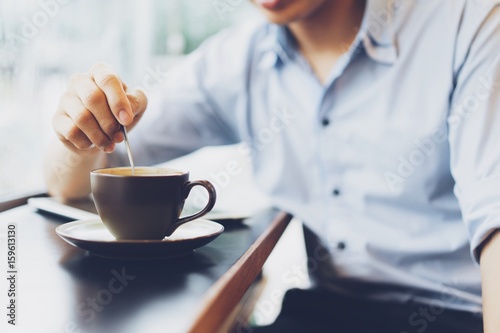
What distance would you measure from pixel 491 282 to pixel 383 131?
1.45ft

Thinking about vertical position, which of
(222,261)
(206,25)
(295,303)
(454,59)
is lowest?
(295,303)

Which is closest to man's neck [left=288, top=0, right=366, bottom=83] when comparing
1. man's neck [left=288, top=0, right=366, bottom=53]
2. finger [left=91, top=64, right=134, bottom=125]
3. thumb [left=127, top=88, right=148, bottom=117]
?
man's neck [left=288, top=0, right=366, bottom=53]

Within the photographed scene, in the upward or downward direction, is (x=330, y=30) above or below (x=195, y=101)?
above

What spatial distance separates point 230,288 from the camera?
1.90 feet

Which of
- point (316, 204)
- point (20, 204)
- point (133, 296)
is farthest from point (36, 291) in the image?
point (316, 204)

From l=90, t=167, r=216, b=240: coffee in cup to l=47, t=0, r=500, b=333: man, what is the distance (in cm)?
19

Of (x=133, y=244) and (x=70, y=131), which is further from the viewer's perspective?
(x=70, y=131)

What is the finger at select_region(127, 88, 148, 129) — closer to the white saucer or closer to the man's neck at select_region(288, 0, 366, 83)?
the white saucer

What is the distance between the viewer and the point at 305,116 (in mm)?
1253

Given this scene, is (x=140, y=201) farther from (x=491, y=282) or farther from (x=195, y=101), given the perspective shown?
(x=195, y=101)

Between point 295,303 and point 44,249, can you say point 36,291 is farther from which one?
point 295,303

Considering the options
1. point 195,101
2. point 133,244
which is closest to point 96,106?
point 133,244

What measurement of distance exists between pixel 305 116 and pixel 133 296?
801mm

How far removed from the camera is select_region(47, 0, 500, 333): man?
0.99m
